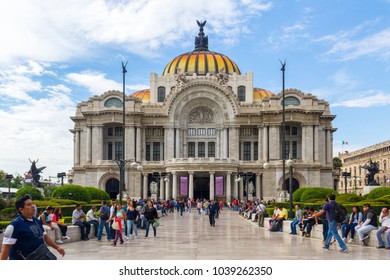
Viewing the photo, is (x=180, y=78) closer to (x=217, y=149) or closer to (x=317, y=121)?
(x=217, y=149)

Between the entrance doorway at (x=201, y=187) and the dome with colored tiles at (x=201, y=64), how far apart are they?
21317mm

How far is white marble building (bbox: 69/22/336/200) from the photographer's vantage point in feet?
275

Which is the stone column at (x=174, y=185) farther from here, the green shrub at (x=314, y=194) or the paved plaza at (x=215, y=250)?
the paved plaza at (x=215, y=250)

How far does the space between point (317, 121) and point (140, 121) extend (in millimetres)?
27574

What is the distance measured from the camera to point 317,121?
8525 cm

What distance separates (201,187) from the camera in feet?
284

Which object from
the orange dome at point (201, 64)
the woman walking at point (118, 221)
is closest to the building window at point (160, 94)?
the orange dome at point (201, 64)

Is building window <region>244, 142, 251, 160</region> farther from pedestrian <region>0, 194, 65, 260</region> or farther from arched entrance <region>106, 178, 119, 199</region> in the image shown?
pedestrian <region>0, 194, 65, 260</region>

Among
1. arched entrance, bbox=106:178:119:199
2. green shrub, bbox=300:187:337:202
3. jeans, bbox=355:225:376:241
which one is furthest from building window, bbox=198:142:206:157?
jeans, bbox=355:225:376:241

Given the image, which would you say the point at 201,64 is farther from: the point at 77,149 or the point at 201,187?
the point at 77,149

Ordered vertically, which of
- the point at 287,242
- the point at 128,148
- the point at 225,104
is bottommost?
the point at 287,242

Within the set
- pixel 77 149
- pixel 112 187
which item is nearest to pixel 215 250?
pixel 112 187
